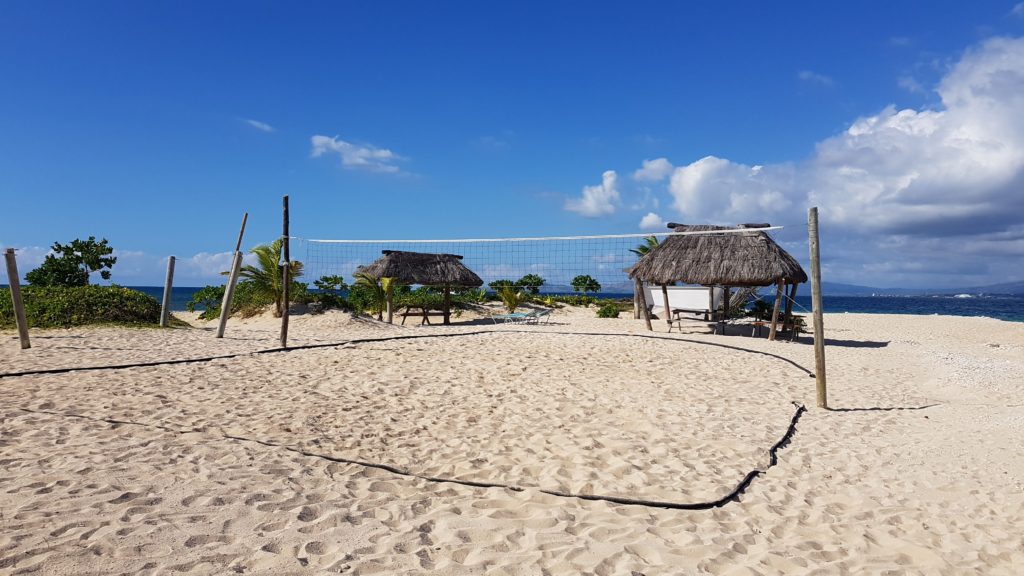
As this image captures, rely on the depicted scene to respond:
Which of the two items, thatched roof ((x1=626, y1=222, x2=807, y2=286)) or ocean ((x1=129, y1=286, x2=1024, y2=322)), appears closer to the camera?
thatched roof ((x1=626, y1=222, x2=807, y2=286))

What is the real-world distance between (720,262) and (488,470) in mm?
9984

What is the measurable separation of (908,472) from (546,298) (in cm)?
1773

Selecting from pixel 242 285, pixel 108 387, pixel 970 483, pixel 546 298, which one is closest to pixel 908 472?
pixel 970 483

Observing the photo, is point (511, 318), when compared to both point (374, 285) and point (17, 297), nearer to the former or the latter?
point (374, 285)

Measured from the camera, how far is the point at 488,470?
3.37 metres

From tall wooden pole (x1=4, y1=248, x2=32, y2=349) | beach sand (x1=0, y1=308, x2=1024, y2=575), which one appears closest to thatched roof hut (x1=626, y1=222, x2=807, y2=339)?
beach sand (x1=0, y1=308, x2=1024, y2=575)

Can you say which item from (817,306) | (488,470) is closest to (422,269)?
(817,306)

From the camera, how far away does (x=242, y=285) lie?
14969 mm

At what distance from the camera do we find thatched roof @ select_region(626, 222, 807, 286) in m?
11.5

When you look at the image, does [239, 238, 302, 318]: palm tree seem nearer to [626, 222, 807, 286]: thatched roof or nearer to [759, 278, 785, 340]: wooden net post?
[626, 222, 807, 286]: thatched roof

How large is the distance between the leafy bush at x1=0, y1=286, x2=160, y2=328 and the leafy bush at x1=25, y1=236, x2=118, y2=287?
10.2ft

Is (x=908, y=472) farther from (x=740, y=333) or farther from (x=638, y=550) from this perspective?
(x=740, y=333)

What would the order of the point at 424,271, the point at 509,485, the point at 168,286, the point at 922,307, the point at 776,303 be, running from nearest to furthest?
the point at 509,485 → the point at 168,286 → the point at 776,303 → the point at 424,271 → the point at 922,307

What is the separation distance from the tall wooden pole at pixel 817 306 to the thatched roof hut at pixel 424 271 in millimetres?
10050
